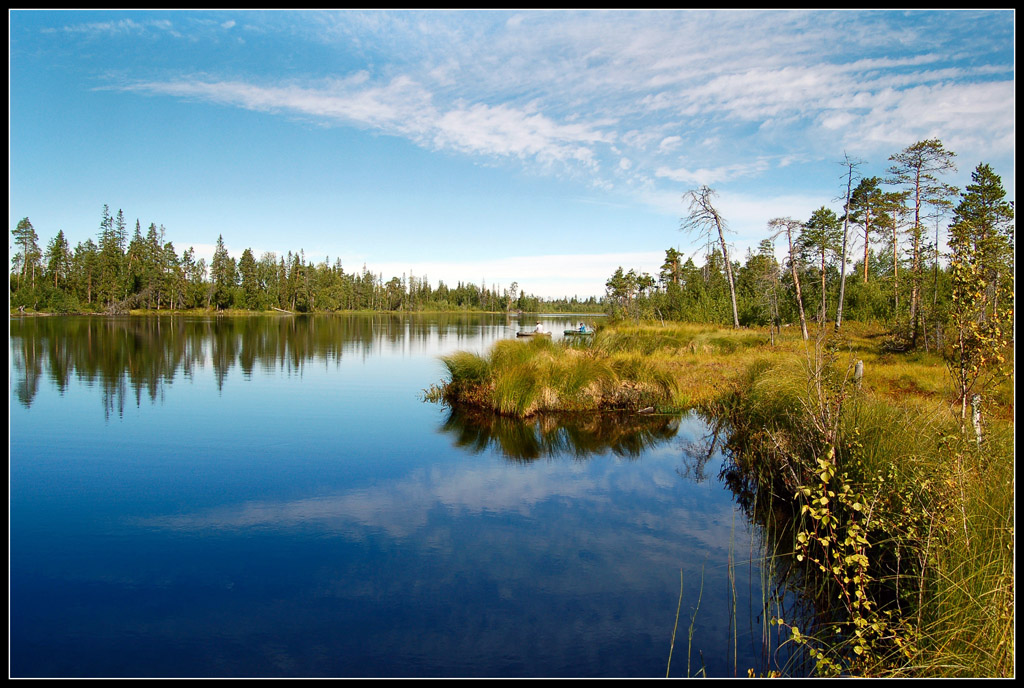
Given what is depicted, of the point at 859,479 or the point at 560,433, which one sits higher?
the point at 859,479

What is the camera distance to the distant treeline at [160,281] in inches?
2601

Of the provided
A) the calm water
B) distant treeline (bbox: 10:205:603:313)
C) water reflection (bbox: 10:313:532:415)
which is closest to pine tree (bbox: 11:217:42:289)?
distant treeline (bbox: 10:205:603:313)

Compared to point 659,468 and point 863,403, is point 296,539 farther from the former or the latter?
point 863,403

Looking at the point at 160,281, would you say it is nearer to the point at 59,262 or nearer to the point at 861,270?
the point at 59,262

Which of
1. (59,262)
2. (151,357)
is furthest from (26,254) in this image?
(151,357)

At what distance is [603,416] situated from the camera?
14414 mm

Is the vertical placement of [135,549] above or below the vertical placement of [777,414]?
below

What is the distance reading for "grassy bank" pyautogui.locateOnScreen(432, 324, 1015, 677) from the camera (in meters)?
3.68

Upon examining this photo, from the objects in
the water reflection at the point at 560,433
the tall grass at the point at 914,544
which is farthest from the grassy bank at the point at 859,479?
the water reflection at the point at 560,433

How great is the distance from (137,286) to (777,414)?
8713 cm

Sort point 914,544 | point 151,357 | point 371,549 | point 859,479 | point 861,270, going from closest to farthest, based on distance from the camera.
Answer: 1. point 914,544
2. point 859,479
3. point 371,549
4. point 151,357
5. point 861,270

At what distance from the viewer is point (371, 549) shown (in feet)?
21.7

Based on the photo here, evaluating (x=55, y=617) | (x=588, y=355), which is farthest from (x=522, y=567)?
(x=588, y=355)

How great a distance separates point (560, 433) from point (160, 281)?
3057 inches
